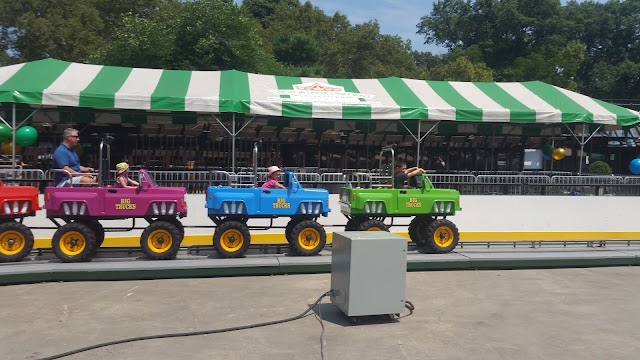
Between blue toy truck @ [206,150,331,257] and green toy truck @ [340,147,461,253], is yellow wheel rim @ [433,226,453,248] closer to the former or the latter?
green toy truck @ [340,147,461,253]

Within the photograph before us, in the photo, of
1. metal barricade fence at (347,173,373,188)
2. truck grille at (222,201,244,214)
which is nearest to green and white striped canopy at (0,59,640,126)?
metal barricade fence at (347,173,373,188)

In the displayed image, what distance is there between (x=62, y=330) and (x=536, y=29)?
62.5m

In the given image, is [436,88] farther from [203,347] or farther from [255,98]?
[203,347]

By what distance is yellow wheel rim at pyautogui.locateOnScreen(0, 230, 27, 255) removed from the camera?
8.26 meters

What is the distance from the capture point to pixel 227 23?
30062 millimetres

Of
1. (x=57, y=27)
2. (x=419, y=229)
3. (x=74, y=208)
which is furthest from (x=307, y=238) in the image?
(x=57, y=27)

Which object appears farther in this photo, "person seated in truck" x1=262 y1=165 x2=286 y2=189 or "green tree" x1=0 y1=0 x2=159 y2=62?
"green tree" x1=0 y1=0 x2=159 y2=62

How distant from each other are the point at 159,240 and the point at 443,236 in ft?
17.0

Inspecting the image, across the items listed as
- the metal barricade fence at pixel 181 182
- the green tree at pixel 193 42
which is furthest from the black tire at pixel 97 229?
the green tree at pixel 193 42

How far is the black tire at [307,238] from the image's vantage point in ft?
30.3

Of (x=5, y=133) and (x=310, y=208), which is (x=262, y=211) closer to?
(x=310, y=208)

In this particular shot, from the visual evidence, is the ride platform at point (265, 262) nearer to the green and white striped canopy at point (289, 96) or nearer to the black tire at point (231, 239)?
the black tire at point (231, 239)

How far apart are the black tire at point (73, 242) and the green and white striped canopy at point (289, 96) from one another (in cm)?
578

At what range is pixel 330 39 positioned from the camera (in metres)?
50.7
